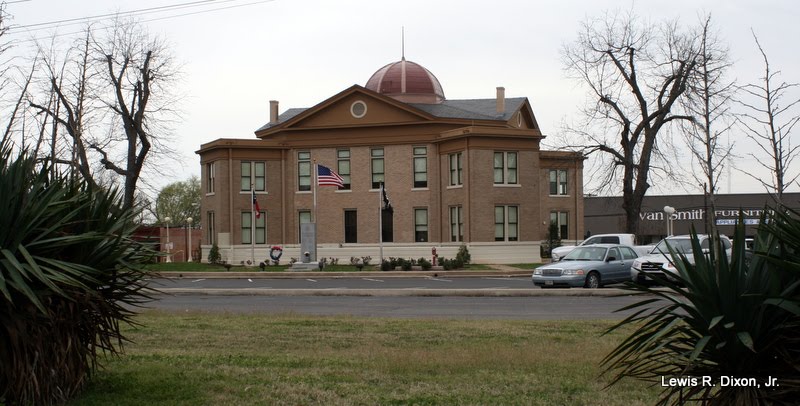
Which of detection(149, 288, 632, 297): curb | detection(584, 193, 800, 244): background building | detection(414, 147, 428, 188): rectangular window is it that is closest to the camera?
detection(149, 288, 632, 297): curb

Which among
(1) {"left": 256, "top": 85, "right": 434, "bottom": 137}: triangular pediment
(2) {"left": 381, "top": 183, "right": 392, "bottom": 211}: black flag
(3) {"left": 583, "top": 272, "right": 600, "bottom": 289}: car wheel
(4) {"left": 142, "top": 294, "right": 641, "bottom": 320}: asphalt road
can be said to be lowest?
(4) {"left": 142, "top": 294, "right": 641, "bottom": 320}: asphalt road

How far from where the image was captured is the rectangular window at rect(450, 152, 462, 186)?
4831 cm

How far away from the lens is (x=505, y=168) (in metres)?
47.9

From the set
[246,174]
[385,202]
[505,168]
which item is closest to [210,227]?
[246,174]

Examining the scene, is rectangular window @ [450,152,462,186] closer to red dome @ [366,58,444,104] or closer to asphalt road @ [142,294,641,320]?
red dome @ [366,58,444,104]

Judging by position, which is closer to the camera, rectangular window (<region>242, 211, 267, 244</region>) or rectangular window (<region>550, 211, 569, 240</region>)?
rectangular window (<region>242, 211, 267, 244</region>)

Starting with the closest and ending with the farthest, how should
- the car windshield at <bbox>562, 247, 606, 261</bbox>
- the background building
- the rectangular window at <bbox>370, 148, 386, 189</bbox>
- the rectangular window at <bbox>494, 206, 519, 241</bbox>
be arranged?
the car windshield at <bbox>562, 247, 606, 261</bbox>, the rectangular window at <bbox>494, 206, 519, 241</bbox>, the rectangular window at <bbox>370, 148, 386, 189</bbox>, the background building

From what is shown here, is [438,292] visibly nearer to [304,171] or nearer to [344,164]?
[344,164]

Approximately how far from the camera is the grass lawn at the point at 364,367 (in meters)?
8.77

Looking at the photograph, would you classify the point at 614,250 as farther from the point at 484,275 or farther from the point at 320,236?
the point at 320,236

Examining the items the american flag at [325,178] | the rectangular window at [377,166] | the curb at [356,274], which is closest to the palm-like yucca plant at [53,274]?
the curb at [356,274]

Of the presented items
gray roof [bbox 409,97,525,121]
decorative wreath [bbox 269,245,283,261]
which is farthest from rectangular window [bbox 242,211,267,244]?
gray roof [bbox 409,97,525,121]

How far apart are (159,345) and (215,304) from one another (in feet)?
33.1

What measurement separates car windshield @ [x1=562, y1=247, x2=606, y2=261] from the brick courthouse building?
715 inches
